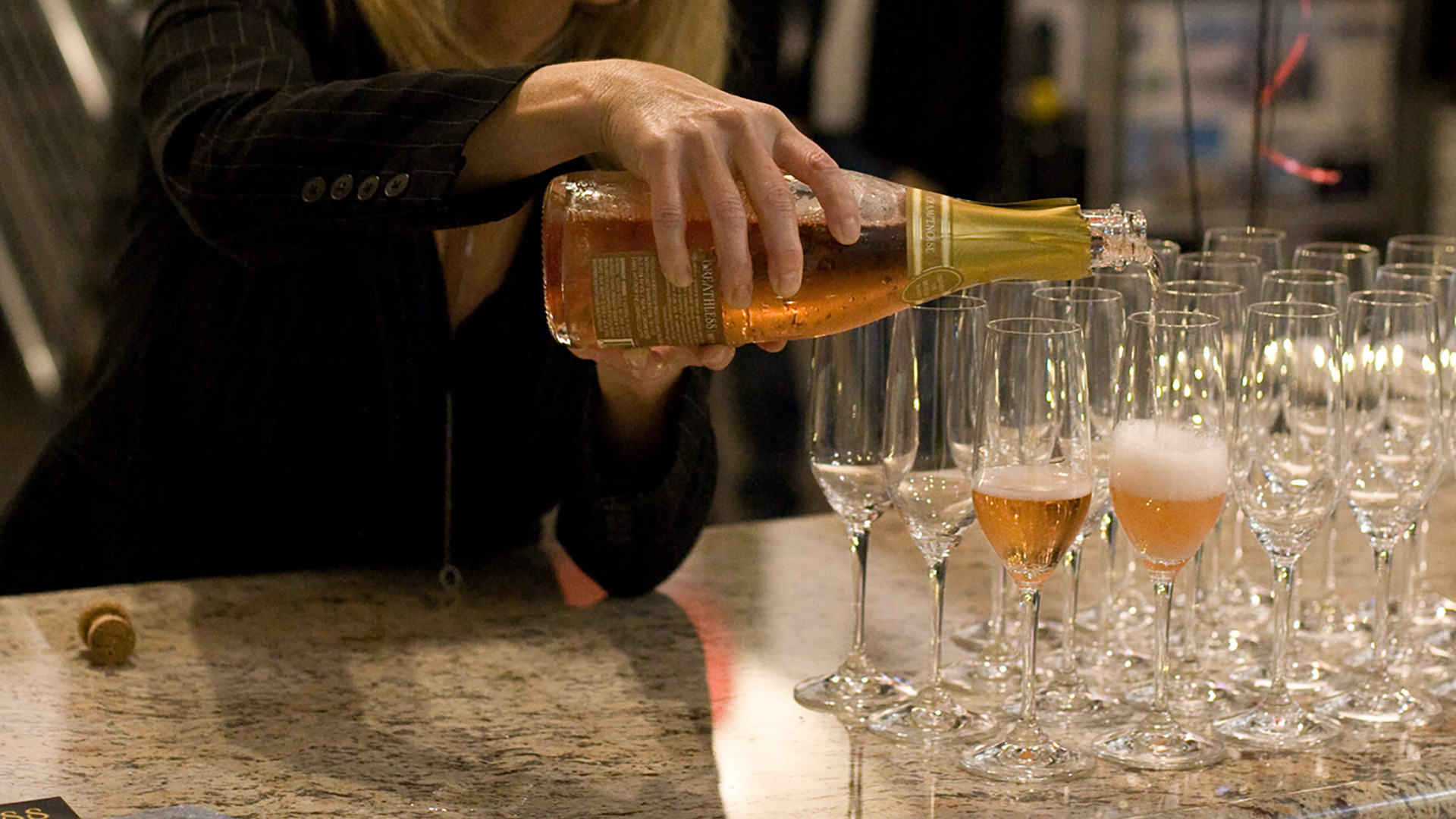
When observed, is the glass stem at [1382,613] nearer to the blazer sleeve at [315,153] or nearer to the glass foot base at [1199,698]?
the glass foot base at [1199,698]

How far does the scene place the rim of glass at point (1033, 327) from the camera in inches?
38.4

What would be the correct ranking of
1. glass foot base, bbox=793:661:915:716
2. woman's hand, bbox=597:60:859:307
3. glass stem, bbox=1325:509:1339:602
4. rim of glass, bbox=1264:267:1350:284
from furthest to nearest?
glass stem, bbox=1325:509:1339:602 → rim of glass, bbox=1264:267:1350:284 → glass foot base, bbox=793:661:915:716 → woman's hand, bbox=597:60:859:307

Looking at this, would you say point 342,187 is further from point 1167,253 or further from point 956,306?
point 1167,253

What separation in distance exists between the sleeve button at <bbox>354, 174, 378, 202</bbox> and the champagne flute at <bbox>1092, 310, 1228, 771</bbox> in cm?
51

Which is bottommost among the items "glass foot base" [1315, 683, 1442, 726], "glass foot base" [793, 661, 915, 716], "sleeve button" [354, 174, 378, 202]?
"glass foot base" [1315, 683, 1442, 726]

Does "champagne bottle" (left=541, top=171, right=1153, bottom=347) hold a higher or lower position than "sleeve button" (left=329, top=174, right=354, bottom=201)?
lower

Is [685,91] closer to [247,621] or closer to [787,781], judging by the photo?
[787,781]

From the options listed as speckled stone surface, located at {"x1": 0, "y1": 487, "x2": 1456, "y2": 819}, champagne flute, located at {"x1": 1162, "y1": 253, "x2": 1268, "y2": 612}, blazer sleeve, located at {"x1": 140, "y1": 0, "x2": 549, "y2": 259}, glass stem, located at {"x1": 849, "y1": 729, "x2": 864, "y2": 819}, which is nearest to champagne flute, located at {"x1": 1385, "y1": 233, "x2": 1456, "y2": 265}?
champagne flute, located at {"x1": 1162, "y1": 253, "x2": 1268, "y2": 612}

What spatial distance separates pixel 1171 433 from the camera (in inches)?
39.2

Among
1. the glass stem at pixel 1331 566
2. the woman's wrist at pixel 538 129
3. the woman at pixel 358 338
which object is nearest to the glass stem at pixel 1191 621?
the glass stem at pixel 1331 566

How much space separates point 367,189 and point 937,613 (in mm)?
496

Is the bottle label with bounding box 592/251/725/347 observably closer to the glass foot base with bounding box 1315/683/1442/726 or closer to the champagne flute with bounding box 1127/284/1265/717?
the champagne flute with bounding box 1127/284/1265/717

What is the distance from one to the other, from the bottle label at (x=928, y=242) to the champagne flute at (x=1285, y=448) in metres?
0.21

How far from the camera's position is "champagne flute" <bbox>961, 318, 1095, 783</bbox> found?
972 mm
